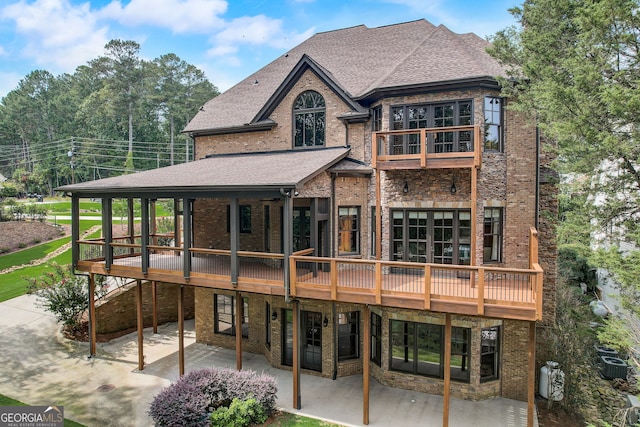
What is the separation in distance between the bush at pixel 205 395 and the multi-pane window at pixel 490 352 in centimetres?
625

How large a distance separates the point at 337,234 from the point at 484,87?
6.35 m

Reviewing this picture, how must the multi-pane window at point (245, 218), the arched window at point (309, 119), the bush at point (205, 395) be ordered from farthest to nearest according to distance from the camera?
the multi-pane window at point (245, 218) < the arched window at point (309, 119) < the bush at point (205, 395)

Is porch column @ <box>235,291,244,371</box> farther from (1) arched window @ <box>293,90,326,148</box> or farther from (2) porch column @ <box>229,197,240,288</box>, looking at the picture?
(1) arched window @ <box>293,90,326,148</box>

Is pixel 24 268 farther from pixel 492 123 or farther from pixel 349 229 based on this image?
pixel 492 123

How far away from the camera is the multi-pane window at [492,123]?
38.9 ft

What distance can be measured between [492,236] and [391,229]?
3.07 m

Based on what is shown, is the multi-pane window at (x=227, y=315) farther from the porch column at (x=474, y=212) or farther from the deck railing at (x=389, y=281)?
the porch column at (x=474, y=212)

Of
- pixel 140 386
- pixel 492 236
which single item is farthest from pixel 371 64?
pixel 140 386

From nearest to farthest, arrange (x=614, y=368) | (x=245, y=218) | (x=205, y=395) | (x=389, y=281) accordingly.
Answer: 1. (x=205, y=395)
2. (x=389, y=281)
3. (x=614, y=368)
4. (x=245, y=218)

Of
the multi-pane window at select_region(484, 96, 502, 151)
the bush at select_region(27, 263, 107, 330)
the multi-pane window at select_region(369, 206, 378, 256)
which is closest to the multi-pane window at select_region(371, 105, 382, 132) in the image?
the multi-pane window at select_region(369, 206, 378, 256)

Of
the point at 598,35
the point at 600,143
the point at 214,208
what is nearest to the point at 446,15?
the point at 598,35

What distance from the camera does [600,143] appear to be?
9.30 metres

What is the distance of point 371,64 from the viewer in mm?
15789

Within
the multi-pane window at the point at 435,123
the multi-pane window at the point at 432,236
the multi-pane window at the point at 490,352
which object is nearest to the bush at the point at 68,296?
the multi-pane window at the point at 432,236
